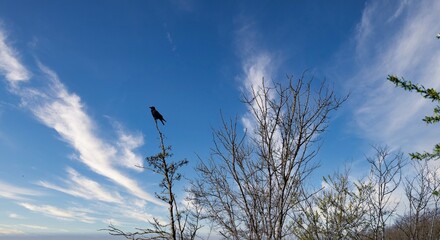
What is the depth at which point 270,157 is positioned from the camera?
14.1ft

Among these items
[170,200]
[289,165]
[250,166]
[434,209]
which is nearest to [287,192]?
[289,165]

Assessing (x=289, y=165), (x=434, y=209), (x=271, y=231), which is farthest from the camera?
(x=434, y=209)

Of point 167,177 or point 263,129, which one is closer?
point 263,129

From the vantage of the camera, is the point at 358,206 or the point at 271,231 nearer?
the point at 271,231

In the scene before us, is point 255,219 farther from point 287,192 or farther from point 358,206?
point 358,206

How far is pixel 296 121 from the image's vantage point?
4.46m

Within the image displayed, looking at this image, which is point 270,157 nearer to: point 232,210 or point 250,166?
point 250,166

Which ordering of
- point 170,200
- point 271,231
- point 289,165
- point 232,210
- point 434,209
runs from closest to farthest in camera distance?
point 271,231 → point 289,165 → point 232,210 → point 170,200 → point 434,209

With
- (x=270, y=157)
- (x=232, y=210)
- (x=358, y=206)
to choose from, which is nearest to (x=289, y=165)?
(x=270, y=157)

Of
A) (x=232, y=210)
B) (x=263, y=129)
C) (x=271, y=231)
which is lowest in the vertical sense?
(x=271, y=231)

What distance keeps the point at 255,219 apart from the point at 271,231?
0.97 feet

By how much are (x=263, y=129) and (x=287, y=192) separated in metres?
0.95

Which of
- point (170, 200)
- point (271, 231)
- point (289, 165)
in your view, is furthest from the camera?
point (170, 200)

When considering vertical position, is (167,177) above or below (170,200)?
above
